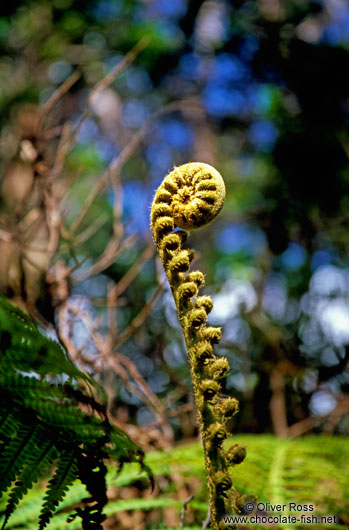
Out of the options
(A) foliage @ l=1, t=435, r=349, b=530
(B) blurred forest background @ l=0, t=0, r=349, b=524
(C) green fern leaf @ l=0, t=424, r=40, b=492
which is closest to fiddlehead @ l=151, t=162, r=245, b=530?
(C) green fern leaf @ l=0, t=424, r=40, b=492

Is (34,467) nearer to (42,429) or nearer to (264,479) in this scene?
(42,429)

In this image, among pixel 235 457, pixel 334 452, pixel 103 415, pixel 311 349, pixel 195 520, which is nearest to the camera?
pixel 235 457

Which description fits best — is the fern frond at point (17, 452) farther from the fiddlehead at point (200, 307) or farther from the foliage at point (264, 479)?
the foliage at point (264, 479)

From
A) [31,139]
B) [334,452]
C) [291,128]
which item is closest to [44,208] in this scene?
[31,139]

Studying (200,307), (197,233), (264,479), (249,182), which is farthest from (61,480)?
(249,182)

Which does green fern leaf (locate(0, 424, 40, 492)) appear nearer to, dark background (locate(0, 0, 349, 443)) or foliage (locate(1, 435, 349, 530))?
foliage (locate(1, 435, 349, 530))

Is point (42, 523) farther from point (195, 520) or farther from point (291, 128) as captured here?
point (291, 128)

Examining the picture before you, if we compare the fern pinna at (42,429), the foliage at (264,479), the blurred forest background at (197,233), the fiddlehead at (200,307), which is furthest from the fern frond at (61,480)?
the blurred forest background at (197,233)

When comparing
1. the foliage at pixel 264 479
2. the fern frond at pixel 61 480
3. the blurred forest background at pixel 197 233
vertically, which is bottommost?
the fern frond at pixel 61 480
